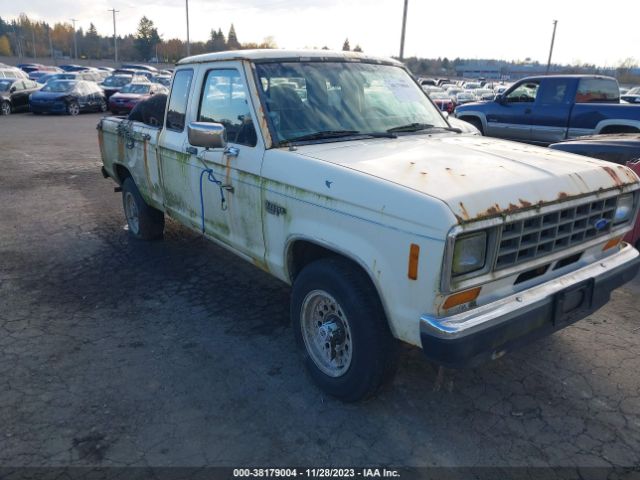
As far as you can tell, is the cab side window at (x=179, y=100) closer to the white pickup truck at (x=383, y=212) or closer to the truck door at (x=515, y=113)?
the white pickup truck at (x=383, y=212)

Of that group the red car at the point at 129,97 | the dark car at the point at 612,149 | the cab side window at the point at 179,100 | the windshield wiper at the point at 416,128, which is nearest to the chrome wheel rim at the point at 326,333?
the windshield wiper at the point at 416,128

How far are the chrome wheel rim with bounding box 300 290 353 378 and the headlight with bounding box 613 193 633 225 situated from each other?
1.90 meters

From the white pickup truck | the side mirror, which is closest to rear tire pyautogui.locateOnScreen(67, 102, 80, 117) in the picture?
the white pickup truck

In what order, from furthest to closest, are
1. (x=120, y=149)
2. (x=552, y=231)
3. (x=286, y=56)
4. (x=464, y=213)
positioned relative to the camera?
(x=120, y=149), (x=286, y=56), (x=552, y=231), (x=464, y=213)

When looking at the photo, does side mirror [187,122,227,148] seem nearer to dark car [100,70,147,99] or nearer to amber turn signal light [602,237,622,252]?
amber turn signal light [602,237,622,252]

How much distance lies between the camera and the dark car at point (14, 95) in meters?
21.2

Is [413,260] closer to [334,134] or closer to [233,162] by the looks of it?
[334,134]

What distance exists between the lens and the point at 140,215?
19.8 ft

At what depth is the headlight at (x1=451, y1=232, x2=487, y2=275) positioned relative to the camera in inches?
98.3

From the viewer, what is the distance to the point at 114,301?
470 cm

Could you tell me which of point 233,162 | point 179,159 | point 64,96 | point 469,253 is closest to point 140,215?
point 179,159

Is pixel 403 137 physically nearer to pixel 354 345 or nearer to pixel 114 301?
pixel 354 345

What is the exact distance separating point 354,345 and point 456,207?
1.04m

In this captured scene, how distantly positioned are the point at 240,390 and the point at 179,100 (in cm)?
272
